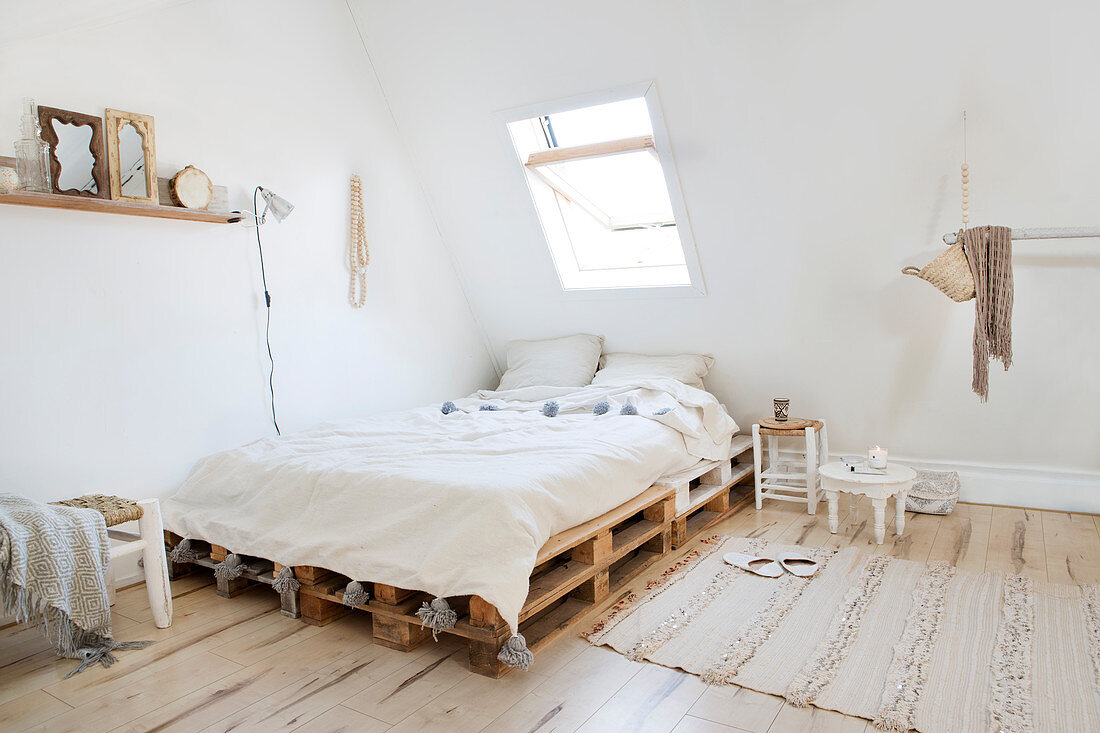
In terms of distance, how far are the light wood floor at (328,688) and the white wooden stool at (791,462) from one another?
1104 mm

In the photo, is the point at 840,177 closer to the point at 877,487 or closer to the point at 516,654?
the point at 877,487

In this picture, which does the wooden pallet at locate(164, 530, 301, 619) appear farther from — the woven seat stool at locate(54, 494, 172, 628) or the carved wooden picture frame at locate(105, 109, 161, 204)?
the carved wooden picture frame at locate(105, 109, 161, 204)

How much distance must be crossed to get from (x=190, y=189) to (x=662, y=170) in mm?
2069

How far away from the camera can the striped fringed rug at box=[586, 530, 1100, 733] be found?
1.83 metres

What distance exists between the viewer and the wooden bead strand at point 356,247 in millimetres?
3803

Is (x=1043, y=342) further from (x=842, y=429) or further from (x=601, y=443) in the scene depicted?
(x=601, y=443)

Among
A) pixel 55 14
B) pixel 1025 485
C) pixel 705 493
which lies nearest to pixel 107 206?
pixel 55 14

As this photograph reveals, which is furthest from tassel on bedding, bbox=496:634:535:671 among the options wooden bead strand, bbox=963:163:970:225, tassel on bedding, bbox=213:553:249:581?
wooden bead strand, bbox=963:163:970:225

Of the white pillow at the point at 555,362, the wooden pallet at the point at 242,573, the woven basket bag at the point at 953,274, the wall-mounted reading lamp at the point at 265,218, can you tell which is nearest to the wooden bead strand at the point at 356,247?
the wall-mounted reading lamp at the point at 265,218

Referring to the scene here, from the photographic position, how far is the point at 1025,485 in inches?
141

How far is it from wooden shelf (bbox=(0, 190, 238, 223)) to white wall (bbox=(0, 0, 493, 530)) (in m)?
0.05

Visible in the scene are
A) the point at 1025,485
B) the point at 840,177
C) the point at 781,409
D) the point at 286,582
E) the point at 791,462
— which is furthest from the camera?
the point at 791,462

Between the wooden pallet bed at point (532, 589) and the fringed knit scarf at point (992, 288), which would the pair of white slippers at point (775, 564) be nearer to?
the wooden pallet bed at point (532, 589)

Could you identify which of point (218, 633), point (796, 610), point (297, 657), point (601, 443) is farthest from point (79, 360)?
point (796, 610)
